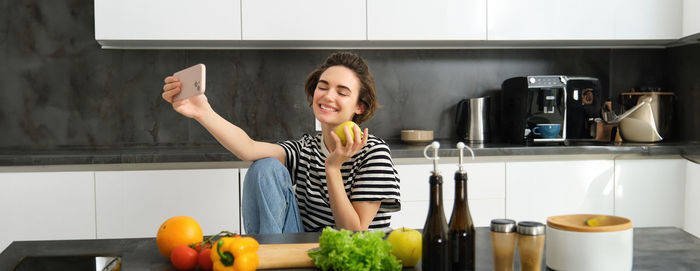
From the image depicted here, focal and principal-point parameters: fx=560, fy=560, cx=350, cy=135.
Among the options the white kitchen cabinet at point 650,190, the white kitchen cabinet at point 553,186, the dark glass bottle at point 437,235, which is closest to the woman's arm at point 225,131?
the dark glass bottle at point 437,235

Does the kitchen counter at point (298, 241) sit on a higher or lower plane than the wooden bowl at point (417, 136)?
lower

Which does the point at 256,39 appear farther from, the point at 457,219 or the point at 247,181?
the point at 457,219

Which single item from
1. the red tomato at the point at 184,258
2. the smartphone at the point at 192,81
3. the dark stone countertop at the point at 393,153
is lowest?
the red tomato at the point at 184,258

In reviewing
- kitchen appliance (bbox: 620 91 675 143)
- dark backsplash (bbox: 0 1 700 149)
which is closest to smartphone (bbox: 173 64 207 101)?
dark backsplash (bbox: 0 1 700 149)

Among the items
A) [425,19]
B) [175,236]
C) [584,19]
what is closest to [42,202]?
[175,236]

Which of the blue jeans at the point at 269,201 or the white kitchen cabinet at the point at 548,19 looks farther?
the white kitchen cabinet at the point at 548,19

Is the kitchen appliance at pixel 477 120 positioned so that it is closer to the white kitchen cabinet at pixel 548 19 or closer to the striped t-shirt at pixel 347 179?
the white kitchen cabinet at pixel 548 19

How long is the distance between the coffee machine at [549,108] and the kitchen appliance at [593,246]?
1.87m

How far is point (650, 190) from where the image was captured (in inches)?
107

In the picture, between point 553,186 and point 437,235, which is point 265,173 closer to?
point 437,235

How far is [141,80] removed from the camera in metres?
3.09

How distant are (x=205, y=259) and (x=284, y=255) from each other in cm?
16

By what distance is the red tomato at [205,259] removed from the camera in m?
1.08

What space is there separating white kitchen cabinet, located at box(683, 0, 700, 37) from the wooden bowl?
1.41 metres
